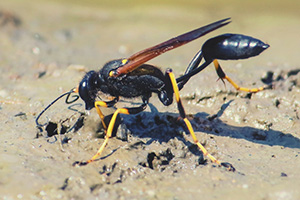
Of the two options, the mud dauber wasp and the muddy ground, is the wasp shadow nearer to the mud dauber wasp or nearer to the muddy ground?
the muddy ground

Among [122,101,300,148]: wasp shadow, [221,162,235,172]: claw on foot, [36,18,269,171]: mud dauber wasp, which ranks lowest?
[221,162,235,172]: claw on foot

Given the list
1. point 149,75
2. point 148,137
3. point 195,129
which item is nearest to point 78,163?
point 148,137

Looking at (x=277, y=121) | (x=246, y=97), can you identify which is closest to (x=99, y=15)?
(x=246, y=97)

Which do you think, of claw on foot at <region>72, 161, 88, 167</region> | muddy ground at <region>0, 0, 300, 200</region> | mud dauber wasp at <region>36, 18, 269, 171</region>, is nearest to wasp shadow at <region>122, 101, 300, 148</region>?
muddy ground at <region>0, 0, 300, 200</region>

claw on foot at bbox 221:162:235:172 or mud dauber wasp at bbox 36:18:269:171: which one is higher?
mud dauber wasp at bbox 36:18:269:171

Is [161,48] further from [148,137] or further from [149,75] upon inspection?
[148,137]

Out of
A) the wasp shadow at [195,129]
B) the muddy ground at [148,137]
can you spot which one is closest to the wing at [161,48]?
the muddy ground at [148,137]

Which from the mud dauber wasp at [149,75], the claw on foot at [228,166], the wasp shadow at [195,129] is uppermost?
the mud dauber wasp at [149,75]

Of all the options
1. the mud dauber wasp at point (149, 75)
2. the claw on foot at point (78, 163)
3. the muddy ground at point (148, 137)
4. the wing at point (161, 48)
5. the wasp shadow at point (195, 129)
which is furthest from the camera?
the wasp shadow at point (195, 129)

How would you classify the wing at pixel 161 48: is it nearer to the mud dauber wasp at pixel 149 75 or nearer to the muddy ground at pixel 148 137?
the mud dauber wasp at pixel 149 75

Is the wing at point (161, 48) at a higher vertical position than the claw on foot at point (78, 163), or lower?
higher
